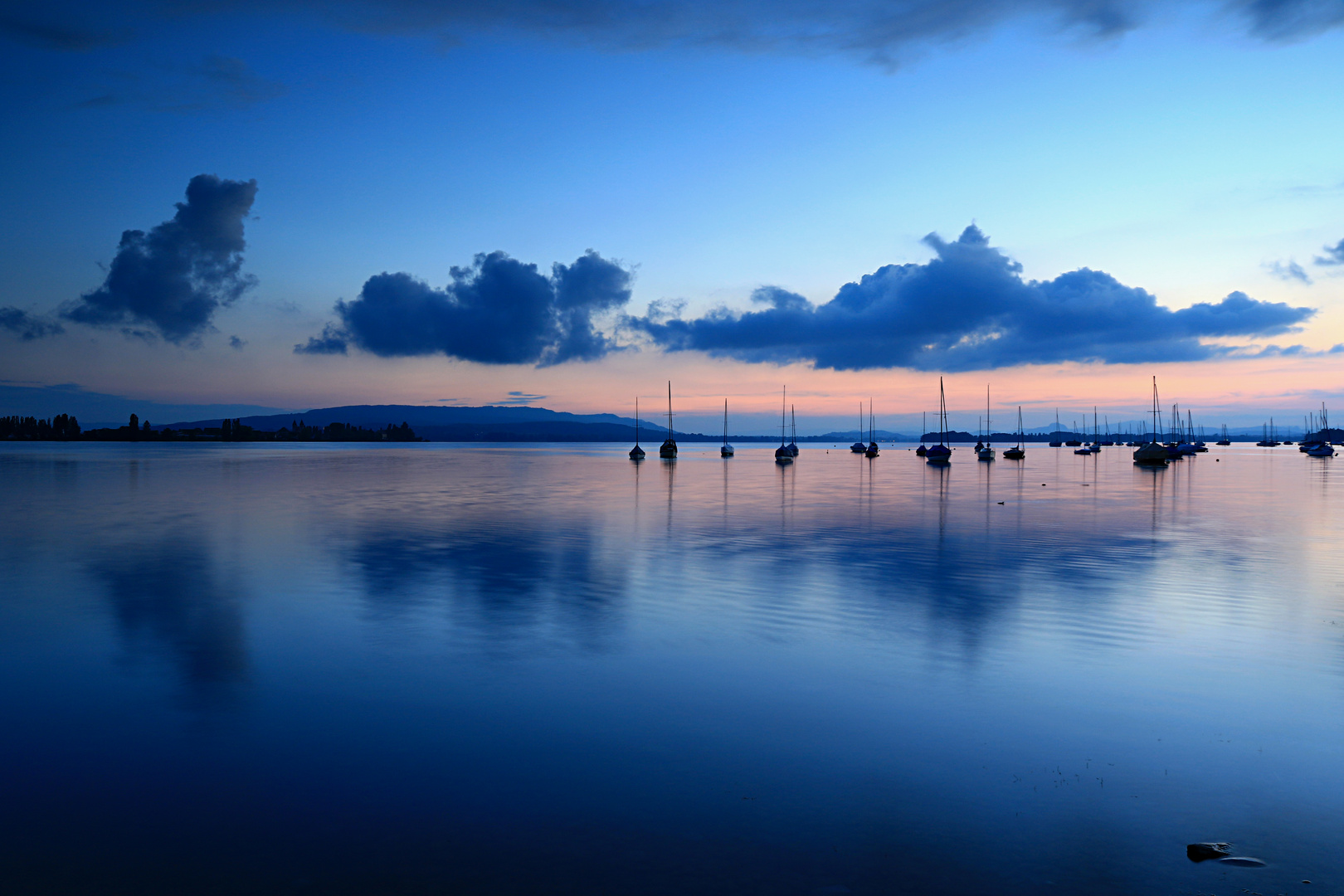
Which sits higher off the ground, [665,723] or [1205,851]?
[1205,851]

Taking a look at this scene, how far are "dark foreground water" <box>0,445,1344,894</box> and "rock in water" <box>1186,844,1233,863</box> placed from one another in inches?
6.3

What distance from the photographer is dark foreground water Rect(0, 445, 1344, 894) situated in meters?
6.98

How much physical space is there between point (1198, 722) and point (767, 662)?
6.29m

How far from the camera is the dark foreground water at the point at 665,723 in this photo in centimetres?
Result: 698

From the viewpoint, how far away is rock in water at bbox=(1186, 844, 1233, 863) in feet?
23.0

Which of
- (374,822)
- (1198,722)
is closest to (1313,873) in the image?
(1198,722)

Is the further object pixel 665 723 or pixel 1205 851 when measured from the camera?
pixel 665 723

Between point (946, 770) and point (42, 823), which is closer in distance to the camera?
point (42, 823)

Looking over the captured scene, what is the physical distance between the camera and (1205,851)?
707 centimetres

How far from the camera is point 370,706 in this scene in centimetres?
1127

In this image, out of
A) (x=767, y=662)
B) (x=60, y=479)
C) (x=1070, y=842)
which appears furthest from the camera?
Answer: (x=60, y=479)

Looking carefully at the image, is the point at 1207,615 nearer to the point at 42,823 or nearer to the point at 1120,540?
the point at 1120,540

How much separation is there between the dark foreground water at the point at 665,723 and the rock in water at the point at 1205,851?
0.16 m

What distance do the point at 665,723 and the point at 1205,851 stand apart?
613cm
